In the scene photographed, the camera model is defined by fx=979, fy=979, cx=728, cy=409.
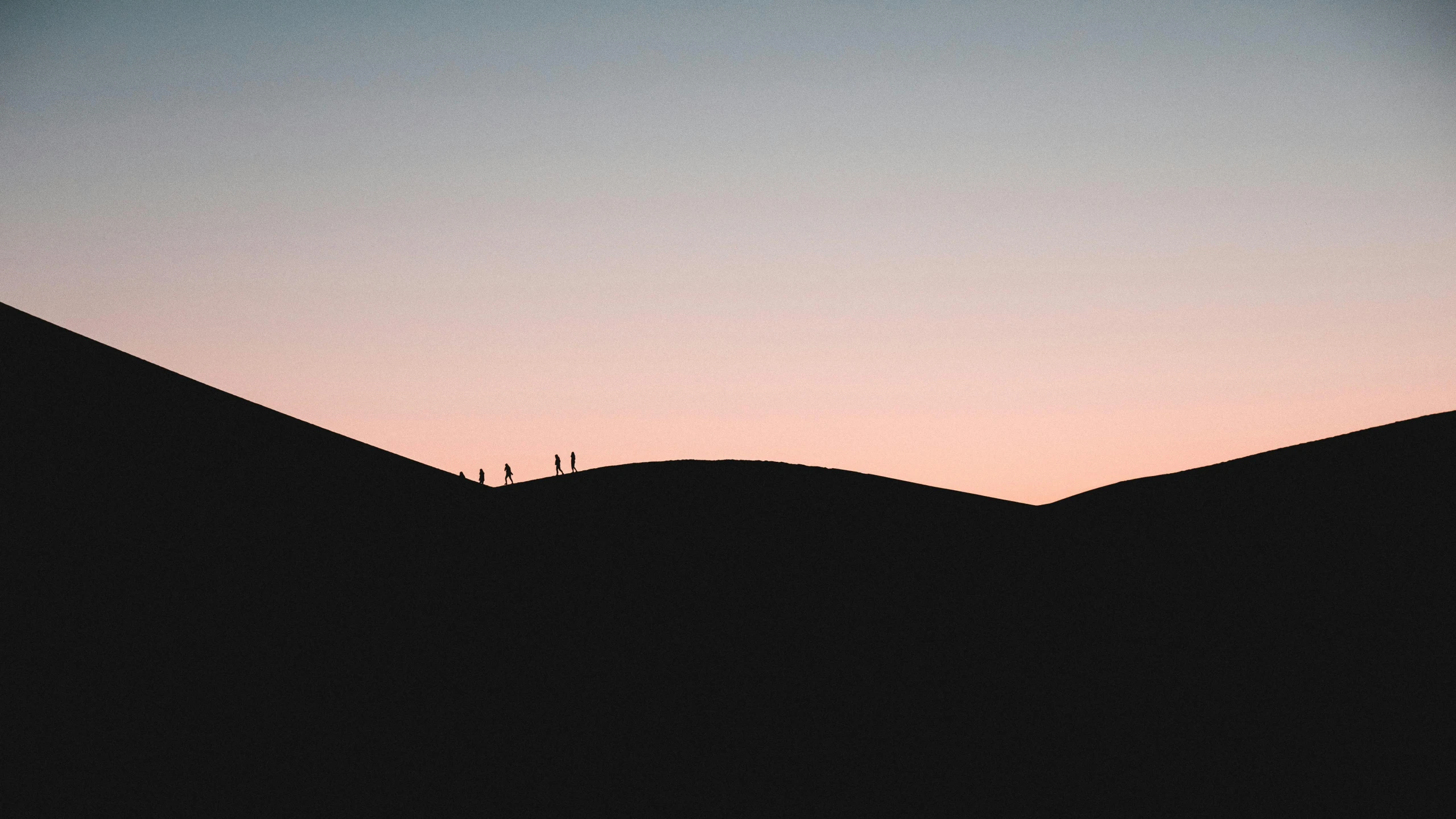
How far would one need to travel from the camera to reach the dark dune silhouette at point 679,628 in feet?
40.3

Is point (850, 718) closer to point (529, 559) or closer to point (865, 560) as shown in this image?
point (865, 560)

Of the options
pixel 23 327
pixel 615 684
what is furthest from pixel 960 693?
pixel 23 327

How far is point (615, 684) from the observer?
20.4m

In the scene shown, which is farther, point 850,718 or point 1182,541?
point 1182,541

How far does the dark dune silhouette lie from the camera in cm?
1228

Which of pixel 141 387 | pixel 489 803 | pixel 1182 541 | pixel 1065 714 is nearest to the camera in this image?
pixel 141 387

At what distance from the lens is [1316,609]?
21766 mm

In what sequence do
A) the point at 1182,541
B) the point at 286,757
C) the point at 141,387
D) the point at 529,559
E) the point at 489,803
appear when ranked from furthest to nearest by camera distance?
the point at 1182,541
the point at 529,559
the point at 489,803
the point at 141,387
the point at 286,757

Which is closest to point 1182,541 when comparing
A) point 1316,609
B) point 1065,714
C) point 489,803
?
point 1316,609

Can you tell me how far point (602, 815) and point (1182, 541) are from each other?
54.7 feet

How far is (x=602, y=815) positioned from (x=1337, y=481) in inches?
822

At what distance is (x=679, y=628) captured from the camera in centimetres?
2266

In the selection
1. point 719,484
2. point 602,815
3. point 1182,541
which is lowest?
point 602,815

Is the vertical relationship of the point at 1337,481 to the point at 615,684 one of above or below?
above
